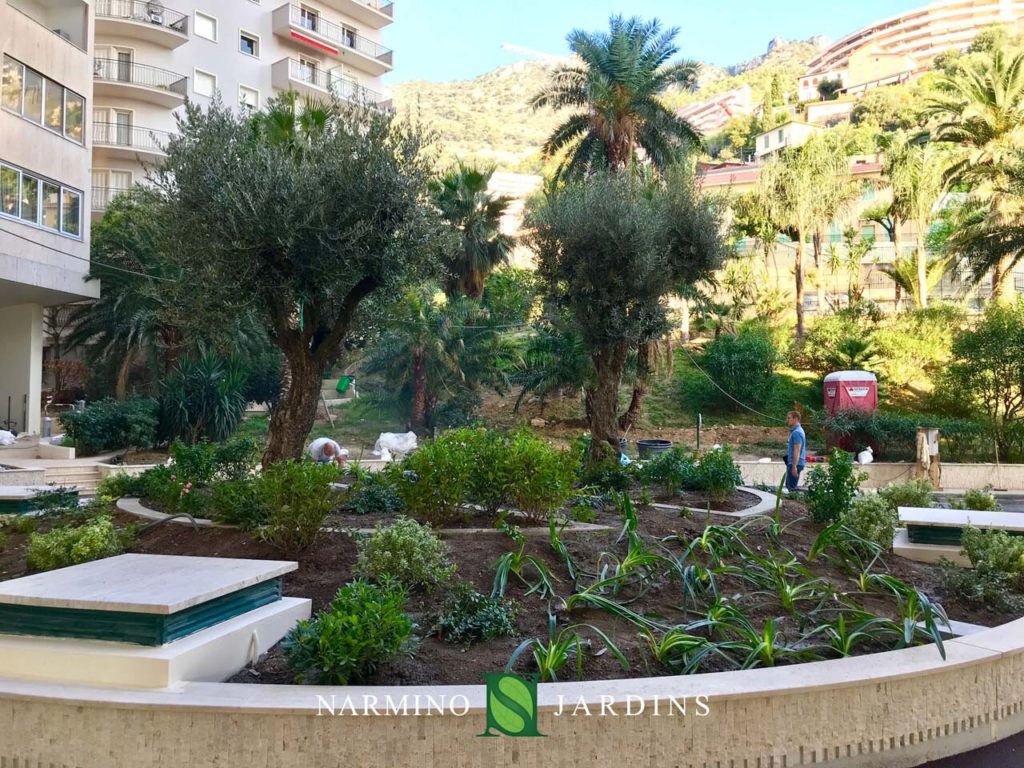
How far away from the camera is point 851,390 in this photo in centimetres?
2331

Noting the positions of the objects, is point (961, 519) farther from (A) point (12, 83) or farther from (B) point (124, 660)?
(A) point (12, 83)

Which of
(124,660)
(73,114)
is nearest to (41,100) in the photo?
(73,114)

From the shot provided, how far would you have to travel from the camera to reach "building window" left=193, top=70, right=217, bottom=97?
109ft

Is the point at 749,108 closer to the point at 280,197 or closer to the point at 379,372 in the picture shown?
the point at 379,372

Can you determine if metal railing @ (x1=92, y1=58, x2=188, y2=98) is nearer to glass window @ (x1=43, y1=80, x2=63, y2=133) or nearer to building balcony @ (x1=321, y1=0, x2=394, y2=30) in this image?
building balcony @ (x1=321, y1=0, x2=394, y2=30)

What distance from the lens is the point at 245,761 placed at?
3221mm

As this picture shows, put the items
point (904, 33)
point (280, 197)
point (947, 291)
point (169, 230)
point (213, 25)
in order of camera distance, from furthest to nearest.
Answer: point (904, 33), point (947, 291), point (213, 25), point (169, 230), point (280, 197)

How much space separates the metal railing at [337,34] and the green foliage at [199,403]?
23.1 meters

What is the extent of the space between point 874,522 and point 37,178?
62.5 feet

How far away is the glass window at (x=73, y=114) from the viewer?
19016 mm

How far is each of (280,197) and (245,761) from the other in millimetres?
5964

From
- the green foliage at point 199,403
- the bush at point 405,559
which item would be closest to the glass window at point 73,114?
the green foliage at point 199,403

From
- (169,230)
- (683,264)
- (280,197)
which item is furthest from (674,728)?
(683,264)

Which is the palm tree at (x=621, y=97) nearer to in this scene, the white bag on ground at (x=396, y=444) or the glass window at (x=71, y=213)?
the white bag on ground at (x=396, y=444)
